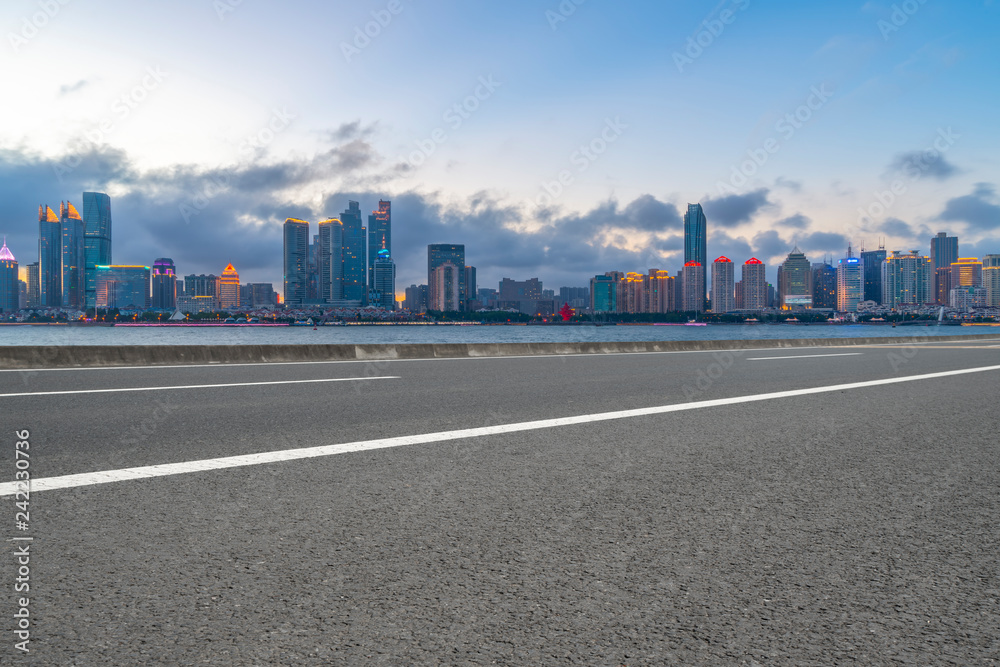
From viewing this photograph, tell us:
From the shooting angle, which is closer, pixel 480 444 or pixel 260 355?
pixel 480 444

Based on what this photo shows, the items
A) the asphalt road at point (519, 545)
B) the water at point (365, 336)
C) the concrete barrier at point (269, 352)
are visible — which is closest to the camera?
the asphalt road at point (519, 545)

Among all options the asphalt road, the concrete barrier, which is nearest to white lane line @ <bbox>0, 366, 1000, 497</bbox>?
the asphalt road

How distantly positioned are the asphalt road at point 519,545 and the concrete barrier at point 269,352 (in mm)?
8841

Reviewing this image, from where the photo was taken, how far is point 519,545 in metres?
2.94

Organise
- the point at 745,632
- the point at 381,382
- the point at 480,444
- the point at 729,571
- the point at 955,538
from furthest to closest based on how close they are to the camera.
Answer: the point at 381,382, the point at 480,444, the point at 955,538, the point at 729,571, the point at 745,632

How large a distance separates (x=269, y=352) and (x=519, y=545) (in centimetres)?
1516

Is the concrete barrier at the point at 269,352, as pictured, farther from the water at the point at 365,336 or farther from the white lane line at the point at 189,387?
the water at the point at 365,336

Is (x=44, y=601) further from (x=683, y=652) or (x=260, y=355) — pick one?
(x=260, y=355)

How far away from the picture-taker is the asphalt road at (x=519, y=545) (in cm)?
209

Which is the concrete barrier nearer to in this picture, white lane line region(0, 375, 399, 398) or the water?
white lane line region(0, 375, 399, 398)

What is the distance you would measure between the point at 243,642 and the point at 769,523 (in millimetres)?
2472

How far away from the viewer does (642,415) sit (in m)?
7.00

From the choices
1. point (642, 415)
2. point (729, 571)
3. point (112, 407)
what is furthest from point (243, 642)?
point (112, 407)

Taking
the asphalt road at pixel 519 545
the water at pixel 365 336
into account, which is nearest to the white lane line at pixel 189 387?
the asphalt road at pixel 519 545
